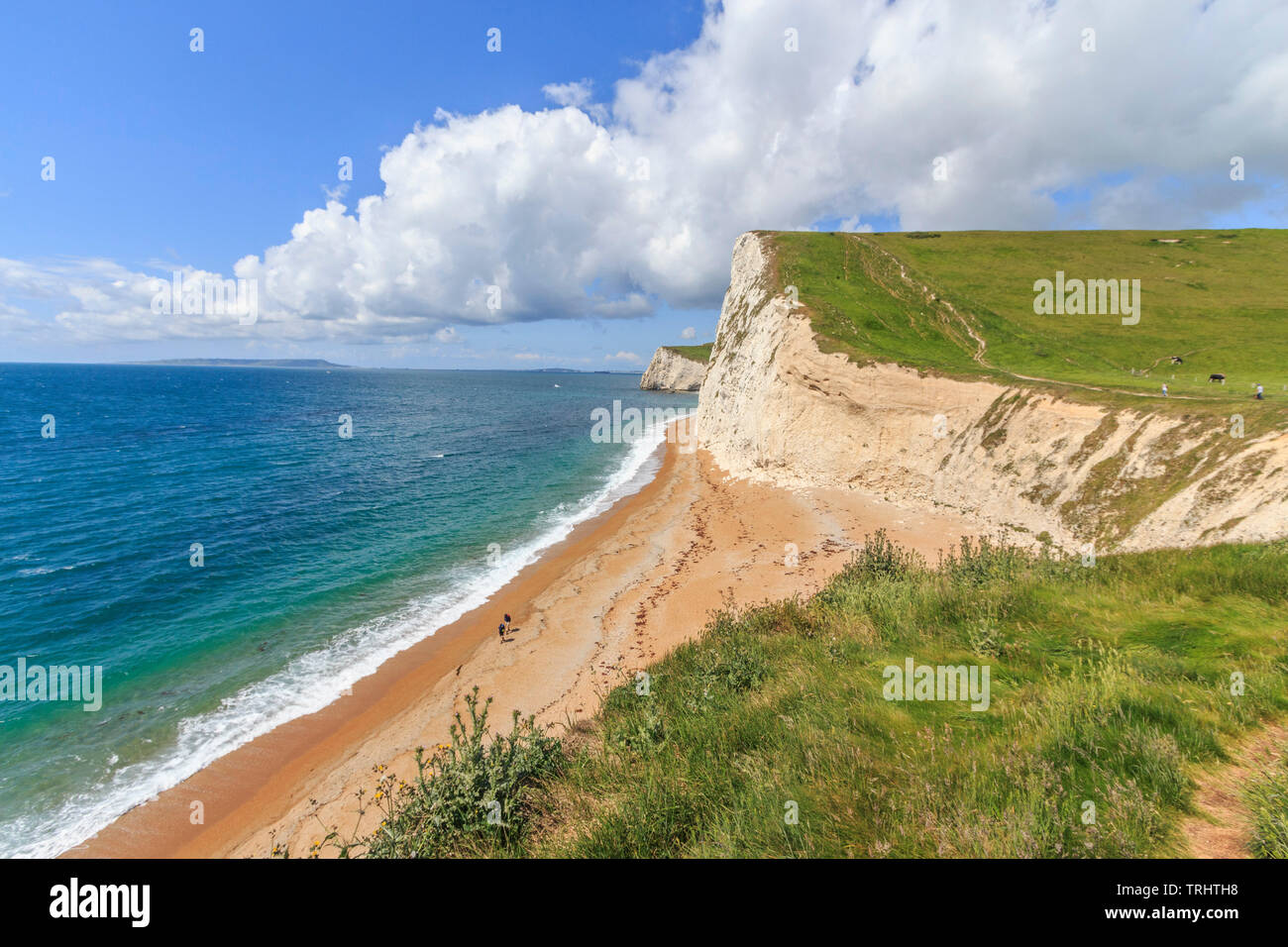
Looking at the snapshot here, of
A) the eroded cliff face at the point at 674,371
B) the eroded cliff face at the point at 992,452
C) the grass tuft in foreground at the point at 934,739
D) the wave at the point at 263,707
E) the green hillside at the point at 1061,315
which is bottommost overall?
the wave at the point at 263,707

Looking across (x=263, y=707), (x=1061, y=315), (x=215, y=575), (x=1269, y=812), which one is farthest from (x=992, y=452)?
(x=215, y=575)

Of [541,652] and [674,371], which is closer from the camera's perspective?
[541,652]

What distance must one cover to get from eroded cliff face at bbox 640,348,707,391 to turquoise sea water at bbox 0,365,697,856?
9770cm

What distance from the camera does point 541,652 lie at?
55.5 ft

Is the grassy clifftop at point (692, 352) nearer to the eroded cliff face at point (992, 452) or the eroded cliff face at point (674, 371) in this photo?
the eroded cliff face at point (674, 371)

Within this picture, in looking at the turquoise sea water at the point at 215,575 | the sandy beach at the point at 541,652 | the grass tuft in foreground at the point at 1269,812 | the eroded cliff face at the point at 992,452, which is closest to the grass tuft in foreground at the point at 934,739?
the grass tuft in foreground at the point at 1269,812

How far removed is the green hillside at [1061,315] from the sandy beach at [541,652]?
46.3ft

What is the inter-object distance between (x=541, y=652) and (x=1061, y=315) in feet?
190

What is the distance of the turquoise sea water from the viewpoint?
12844 millimetres

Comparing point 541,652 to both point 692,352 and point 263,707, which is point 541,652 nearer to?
point 263,707

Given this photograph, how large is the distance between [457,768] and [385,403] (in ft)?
389

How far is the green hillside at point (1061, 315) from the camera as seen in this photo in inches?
1294

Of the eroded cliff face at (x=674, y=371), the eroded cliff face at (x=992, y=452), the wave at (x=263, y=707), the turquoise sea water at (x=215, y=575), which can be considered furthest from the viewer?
the eroded cliff face at (x=674, y=371)

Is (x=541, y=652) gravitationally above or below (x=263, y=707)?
above
